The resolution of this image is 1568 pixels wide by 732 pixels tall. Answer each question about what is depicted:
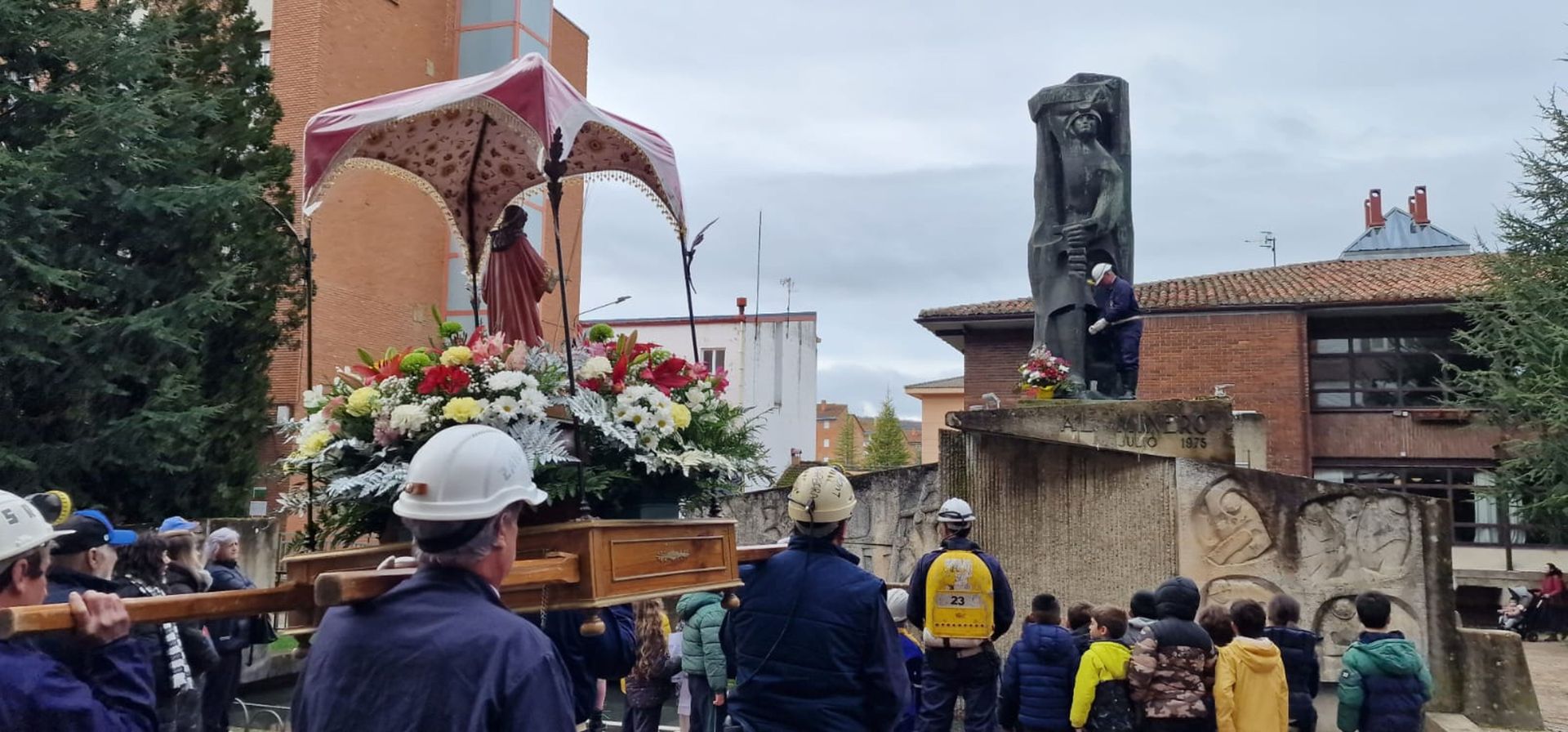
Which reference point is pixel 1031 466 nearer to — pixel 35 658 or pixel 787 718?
pixel 787 718

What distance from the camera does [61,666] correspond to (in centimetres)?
316

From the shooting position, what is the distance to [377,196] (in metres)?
22.2

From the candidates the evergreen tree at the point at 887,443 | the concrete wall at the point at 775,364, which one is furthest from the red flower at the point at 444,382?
the evergreen tree at the point at 887,443

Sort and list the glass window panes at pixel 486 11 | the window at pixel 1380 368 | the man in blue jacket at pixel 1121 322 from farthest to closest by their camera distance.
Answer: the window at pixel 1380 368 → the glass window panes at pixel 486 11 → the man in blue jacket at pixel 1121 322

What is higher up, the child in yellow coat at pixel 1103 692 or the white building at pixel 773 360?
the white building at pixel 773 360

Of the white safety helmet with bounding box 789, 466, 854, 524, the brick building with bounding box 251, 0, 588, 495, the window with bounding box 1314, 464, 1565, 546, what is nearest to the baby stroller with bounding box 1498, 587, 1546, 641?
the window with bounding box 1314, 464, 1565, 546

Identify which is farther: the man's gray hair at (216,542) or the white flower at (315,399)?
the man's gray hair at (216,542)

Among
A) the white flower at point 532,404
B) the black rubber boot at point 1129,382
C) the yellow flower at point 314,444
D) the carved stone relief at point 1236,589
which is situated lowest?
the carved stone relief at point 1236,589

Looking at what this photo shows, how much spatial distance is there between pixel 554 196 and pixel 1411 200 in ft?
159

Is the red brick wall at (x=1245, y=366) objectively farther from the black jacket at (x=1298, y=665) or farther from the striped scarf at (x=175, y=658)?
the striped scarf at (x=175, y=658)

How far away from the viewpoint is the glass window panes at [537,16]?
27.1m

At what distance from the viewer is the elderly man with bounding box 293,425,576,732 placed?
2.35 meters

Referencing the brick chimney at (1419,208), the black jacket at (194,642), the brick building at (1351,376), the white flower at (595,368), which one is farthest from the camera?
the brick chimney at (1419,208)

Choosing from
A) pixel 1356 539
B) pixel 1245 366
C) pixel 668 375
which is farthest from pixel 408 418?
pixel 1245 366
